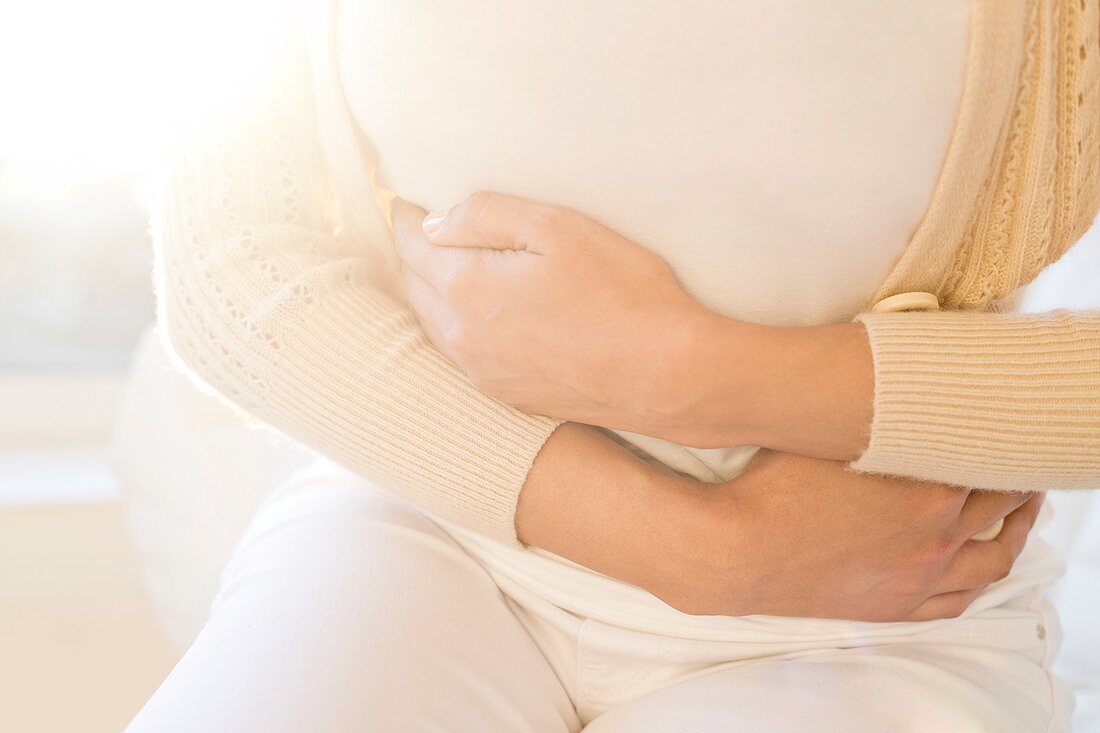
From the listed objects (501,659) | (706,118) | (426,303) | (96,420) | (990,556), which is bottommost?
(96,420)

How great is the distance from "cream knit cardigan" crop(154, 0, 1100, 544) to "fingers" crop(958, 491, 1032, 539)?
0.07 m

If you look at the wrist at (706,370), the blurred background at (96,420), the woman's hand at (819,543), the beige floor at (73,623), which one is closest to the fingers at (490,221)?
the wrist at (706,370)

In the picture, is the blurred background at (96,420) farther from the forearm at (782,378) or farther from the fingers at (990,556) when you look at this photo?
the forearm at (782,378)

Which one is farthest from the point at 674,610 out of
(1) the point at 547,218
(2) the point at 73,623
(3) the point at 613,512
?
(2) the point at 73,623

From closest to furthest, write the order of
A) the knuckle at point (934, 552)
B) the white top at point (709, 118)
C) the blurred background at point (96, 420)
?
1. the white top at point (709, 118)
2. the knuckle at point (934, 552)
3. the blurred background at point (96, 420)

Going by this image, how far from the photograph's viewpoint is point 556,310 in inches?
27.5

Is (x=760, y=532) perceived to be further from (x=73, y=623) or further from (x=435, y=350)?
(x=73, y=623)

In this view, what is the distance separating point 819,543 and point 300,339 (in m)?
0.42

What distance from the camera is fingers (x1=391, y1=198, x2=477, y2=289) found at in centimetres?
74

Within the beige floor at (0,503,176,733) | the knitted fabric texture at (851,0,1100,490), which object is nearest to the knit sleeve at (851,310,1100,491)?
the knitted fabric texture at (851,0,1100,490)

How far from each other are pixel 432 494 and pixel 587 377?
160 mm

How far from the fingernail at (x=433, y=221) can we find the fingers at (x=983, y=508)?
1.52 ft

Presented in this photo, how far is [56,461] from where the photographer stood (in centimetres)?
174

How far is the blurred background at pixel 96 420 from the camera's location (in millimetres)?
1412
